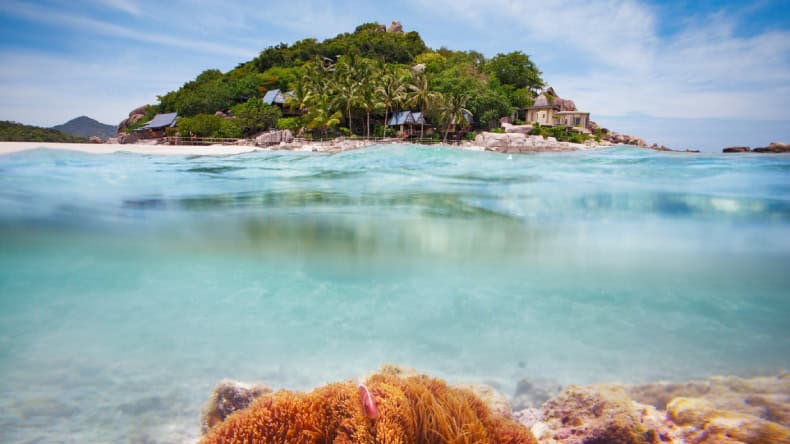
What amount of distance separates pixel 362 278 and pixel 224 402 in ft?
17.7

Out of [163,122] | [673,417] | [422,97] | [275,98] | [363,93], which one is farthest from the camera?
[275,98]

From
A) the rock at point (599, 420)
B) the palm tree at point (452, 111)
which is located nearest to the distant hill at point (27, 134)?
the palm tree at point (452, 111)

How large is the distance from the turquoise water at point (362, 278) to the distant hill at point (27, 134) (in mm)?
15360

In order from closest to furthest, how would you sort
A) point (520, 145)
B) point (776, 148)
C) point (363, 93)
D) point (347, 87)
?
point (776, 148), point (520, 145), point (363, 93), point (347, 87)

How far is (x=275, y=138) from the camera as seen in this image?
132ft

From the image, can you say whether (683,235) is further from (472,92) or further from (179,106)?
(179,106)

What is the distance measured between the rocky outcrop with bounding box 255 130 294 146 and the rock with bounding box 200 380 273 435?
37497 millimetres

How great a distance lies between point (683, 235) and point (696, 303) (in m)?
5.24

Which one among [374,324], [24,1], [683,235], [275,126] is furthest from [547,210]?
[275,126]

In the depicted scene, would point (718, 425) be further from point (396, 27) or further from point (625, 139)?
point (396, 27)

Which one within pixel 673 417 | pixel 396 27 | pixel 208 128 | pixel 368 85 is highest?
pixel 396 27

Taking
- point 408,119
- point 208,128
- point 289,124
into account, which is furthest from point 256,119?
point 408,119

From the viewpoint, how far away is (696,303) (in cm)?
762

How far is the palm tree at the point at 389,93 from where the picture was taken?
44.5 meters
